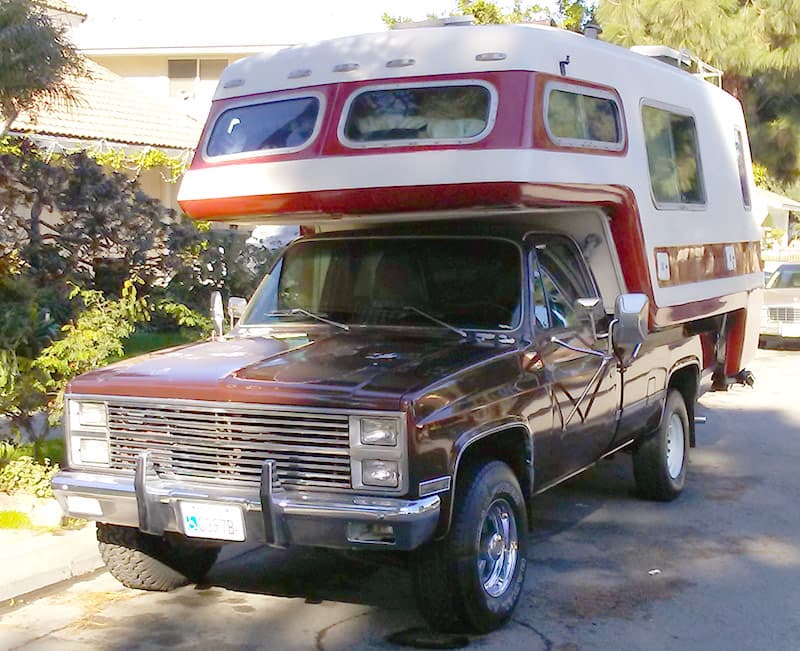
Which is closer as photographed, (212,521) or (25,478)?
(212,521)

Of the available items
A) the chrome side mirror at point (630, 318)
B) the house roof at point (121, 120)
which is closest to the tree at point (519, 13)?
the house roof at point (121, 120)

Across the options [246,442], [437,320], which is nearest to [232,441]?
[246,442]

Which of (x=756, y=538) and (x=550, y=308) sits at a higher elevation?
(x=550, y=308)

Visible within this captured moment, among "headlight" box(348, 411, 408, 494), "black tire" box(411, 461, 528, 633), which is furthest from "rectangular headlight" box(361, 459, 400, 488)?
"black tire" box(411, 461, 528, 633)

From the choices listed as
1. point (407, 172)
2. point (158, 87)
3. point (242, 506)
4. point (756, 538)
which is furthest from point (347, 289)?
point (158, 87)

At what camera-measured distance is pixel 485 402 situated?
5637 mm

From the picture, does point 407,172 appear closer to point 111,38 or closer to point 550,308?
point 550,308

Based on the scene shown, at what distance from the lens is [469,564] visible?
5371 millimetres

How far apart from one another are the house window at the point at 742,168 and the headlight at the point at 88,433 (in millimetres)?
6905

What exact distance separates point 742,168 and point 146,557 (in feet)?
23.1

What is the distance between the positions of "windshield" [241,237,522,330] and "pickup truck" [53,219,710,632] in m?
0.01

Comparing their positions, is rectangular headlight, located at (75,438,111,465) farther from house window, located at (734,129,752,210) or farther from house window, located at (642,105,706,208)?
house window, located at (734,129,752,210)

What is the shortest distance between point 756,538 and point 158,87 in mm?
19882

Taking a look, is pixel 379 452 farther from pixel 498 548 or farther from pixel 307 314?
pixel 307 314
